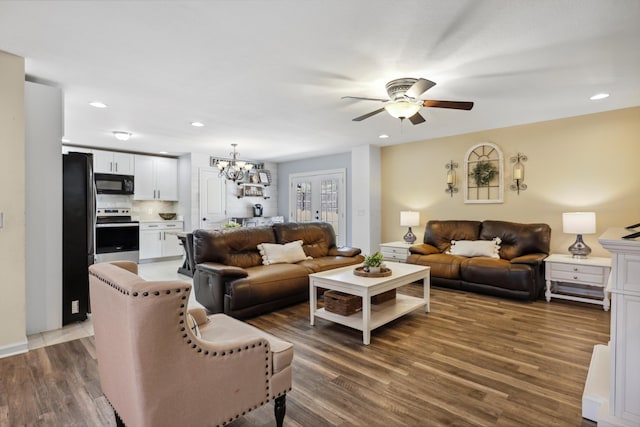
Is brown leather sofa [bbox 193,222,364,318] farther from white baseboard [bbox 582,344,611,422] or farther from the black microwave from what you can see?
the black microwave

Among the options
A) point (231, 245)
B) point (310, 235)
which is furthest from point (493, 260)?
point (231, 245)

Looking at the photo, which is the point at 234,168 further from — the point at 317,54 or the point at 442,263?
the point at 442,263

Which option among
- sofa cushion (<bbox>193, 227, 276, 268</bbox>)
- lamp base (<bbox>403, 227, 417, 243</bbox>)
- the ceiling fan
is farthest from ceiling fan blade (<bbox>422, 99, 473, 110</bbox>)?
lamp base (<bbox>403, 227, 417, 243</bbox>)

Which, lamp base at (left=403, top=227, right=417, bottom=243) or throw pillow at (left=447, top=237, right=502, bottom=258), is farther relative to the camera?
lamp base at (left=403, top=227, right=417, bottom=243)

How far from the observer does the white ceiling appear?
6.65 ft

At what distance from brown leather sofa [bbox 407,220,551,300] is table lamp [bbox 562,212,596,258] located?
32 cm

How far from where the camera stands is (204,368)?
1.35 metres

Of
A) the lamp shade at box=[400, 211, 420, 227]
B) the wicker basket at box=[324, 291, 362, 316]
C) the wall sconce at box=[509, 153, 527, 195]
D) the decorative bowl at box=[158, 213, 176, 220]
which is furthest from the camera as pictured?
the decorative bowl at box=[158, 213, 176, 220]

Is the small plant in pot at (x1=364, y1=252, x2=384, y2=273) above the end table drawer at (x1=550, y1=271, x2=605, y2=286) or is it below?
above

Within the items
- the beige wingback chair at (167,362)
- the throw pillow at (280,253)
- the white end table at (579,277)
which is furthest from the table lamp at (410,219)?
the beige wingback chair at (167,362)

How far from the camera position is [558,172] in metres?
4.53

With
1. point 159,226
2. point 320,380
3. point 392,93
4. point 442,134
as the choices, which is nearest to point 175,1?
point 392,93

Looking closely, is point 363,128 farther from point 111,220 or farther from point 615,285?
point 111,220

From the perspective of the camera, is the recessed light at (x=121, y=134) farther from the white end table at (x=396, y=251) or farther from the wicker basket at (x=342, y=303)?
the white end table at (x=396, y=251)
